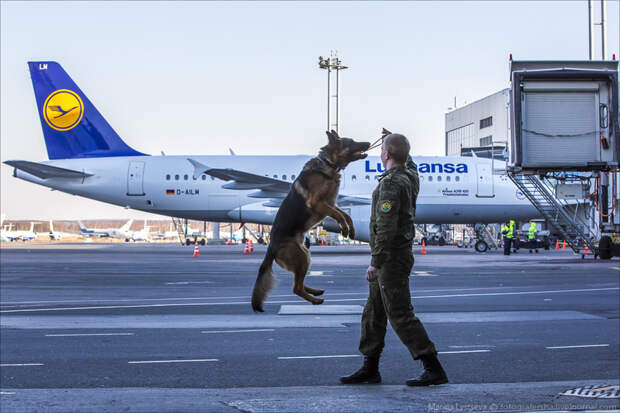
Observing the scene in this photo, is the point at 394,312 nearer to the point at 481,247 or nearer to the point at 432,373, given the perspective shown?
the point at 432,373

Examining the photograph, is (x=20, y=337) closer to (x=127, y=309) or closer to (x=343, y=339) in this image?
(x=127, y=309)

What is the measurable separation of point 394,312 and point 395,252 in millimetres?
1314

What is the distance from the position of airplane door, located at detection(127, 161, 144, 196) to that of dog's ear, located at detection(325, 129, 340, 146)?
5883 mm

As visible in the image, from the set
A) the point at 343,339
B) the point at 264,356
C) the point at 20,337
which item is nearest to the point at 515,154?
the point at 264,356

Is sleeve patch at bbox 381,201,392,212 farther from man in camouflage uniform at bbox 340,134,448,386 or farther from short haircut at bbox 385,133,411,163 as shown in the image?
short haircut at bbox 385,133,411,163

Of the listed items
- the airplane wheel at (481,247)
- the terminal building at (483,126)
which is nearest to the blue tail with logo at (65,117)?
the terminal building at (483,126)

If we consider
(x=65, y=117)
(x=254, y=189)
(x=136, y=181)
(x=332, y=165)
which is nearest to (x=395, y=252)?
(x=254, y=189)

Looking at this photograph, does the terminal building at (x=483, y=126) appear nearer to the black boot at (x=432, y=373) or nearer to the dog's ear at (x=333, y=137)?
the black boot at (x=432, y=373)

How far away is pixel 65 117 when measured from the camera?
141 inches

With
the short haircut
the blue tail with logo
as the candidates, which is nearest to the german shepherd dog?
the short haircut

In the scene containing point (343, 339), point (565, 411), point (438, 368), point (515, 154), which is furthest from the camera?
point (343, 339)

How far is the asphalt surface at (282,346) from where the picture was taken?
11148mm

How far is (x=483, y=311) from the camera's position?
2409 cm

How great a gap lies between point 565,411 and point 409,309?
475 cm
